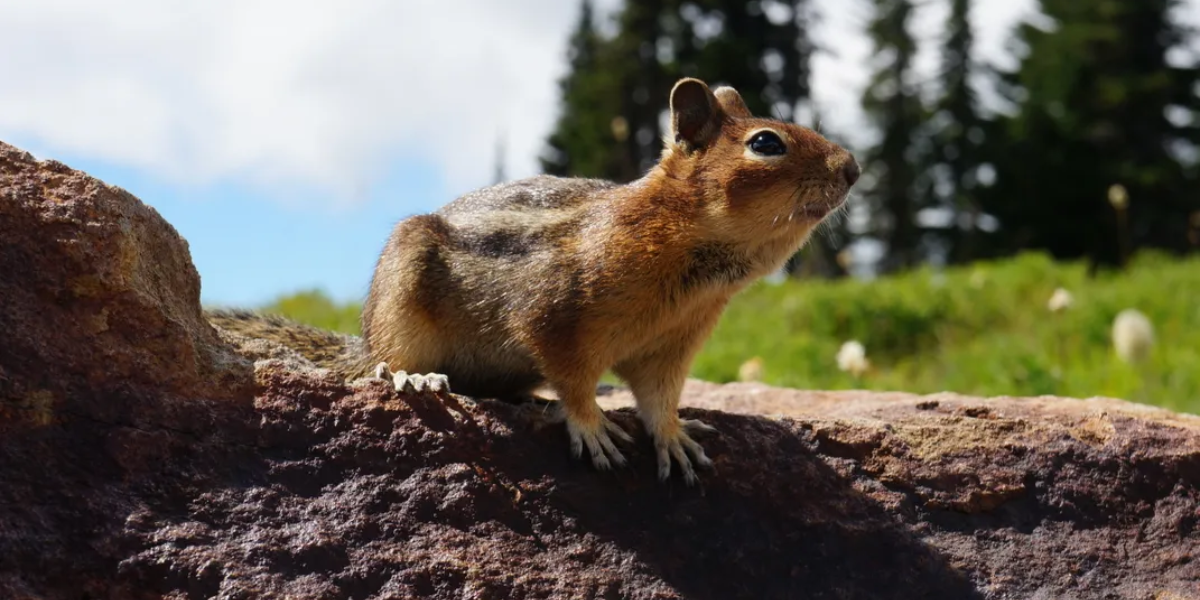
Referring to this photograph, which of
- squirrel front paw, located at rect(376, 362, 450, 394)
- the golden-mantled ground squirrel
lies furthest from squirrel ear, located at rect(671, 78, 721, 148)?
squirrel front paw, located at rect(376, 362, 450, 394)

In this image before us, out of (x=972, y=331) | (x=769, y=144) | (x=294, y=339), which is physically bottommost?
(x=972, y=331)

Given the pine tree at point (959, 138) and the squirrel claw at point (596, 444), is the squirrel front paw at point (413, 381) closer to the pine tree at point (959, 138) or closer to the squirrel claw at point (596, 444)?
the squirrel claw at point (596, 444)

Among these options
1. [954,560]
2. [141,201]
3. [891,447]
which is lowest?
[954,560]

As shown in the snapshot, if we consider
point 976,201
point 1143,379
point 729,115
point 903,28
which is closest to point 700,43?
point 976,201

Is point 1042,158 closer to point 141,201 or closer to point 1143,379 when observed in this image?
point 1143,379

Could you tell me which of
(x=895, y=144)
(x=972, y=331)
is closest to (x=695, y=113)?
(x=972, y=331)

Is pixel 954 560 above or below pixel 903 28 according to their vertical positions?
below

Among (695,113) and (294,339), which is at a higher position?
(695,113)

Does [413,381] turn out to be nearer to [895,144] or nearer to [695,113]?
[695,113]
